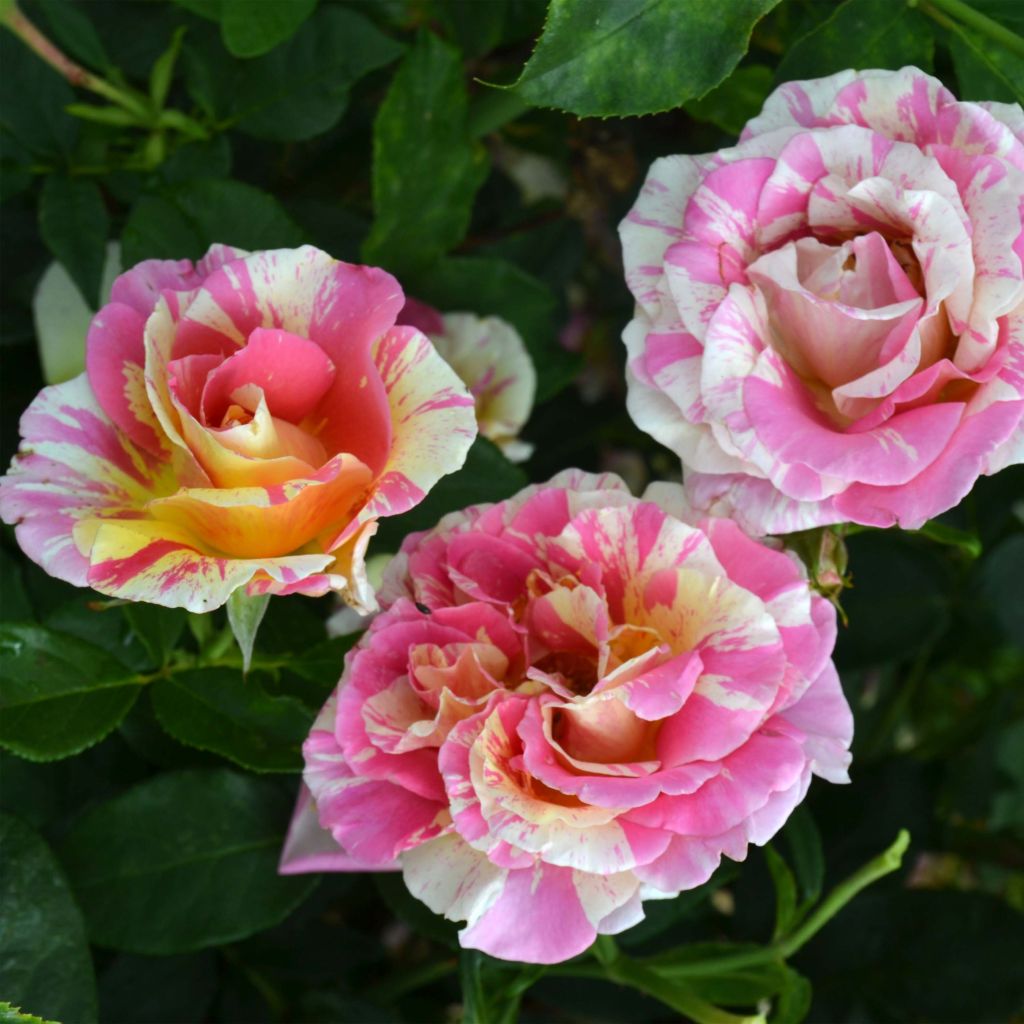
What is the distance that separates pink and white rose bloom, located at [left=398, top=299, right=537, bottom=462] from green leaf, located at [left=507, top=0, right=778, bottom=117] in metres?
0.18

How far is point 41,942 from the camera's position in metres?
0.47

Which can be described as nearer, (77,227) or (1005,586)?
(77,227)

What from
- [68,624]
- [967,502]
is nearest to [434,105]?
[68,624]

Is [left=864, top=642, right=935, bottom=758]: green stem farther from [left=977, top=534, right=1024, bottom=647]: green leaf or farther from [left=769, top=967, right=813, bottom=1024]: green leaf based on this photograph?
[left=769, top=967, right=813, bottom=1024]: green leaf

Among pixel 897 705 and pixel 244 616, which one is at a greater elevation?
pixel 244 616

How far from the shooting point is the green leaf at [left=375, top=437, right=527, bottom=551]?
1.75 feet

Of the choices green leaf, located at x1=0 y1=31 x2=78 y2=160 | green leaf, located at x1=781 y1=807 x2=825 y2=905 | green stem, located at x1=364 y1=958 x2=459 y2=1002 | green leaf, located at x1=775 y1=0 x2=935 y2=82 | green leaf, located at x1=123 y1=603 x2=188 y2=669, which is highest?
green leaf, located at x1=775 y1=0 x2=935 y2=82

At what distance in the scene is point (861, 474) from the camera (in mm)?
405

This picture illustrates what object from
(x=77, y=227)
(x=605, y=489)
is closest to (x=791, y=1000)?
(x=605, y=489)

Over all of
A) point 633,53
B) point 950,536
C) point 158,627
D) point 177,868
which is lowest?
point 177,868

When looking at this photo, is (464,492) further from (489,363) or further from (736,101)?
(736,101)

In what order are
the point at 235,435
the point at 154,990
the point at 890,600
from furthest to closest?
the point at 890,600
the point at 154,990
the point at 235,435

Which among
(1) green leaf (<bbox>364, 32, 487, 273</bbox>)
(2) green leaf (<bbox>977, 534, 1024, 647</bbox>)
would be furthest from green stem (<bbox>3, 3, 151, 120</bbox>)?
(2) green leaf (<bbox>977, 534, 1024, 647</bbox>)

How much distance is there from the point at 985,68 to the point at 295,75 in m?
0.32
